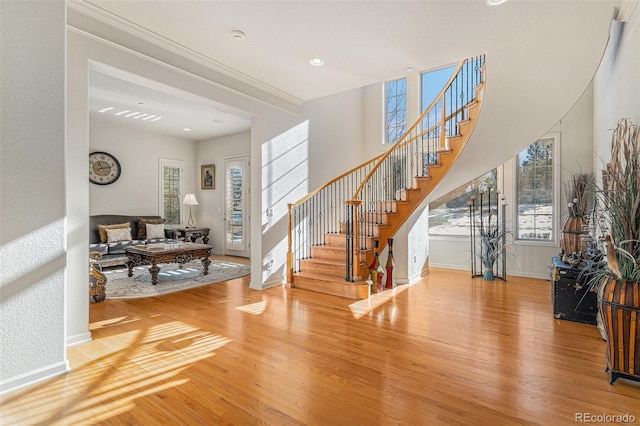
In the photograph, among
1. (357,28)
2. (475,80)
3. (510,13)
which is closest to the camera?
(510,13)

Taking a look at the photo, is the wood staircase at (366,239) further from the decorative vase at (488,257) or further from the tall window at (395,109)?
the tall window at (395,109)

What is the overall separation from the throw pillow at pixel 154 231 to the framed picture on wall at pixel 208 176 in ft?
6.12

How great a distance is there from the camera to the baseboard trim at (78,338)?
2836 millimetres

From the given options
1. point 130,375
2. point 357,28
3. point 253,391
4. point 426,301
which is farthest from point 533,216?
point 130,375

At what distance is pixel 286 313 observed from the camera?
3770mm

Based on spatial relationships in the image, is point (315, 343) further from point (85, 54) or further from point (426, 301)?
point (85, 54)

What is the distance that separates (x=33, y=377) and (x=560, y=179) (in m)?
7.12

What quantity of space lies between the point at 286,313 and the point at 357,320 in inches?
Answer: 33.5

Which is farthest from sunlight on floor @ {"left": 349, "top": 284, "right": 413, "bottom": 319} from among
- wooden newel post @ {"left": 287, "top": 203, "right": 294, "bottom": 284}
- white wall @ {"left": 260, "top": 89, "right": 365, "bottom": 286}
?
white wall @ {"left": 260, "top": 89, "right": 365, "bottom": 286}

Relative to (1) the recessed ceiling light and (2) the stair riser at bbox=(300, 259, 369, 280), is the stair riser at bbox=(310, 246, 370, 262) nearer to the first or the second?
(2) the stair riser at bbox=(300, 259, 369, 280)

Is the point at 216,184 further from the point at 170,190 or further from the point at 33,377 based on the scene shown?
the point at 33,377

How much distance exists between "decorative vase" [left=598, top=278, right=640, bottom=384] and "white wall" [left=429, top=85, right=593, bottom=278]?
288cm

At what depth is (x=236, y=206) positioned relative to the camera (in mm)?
8195

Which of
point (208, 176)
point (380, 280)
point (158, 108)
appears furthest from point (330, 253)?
point (208, 176)
